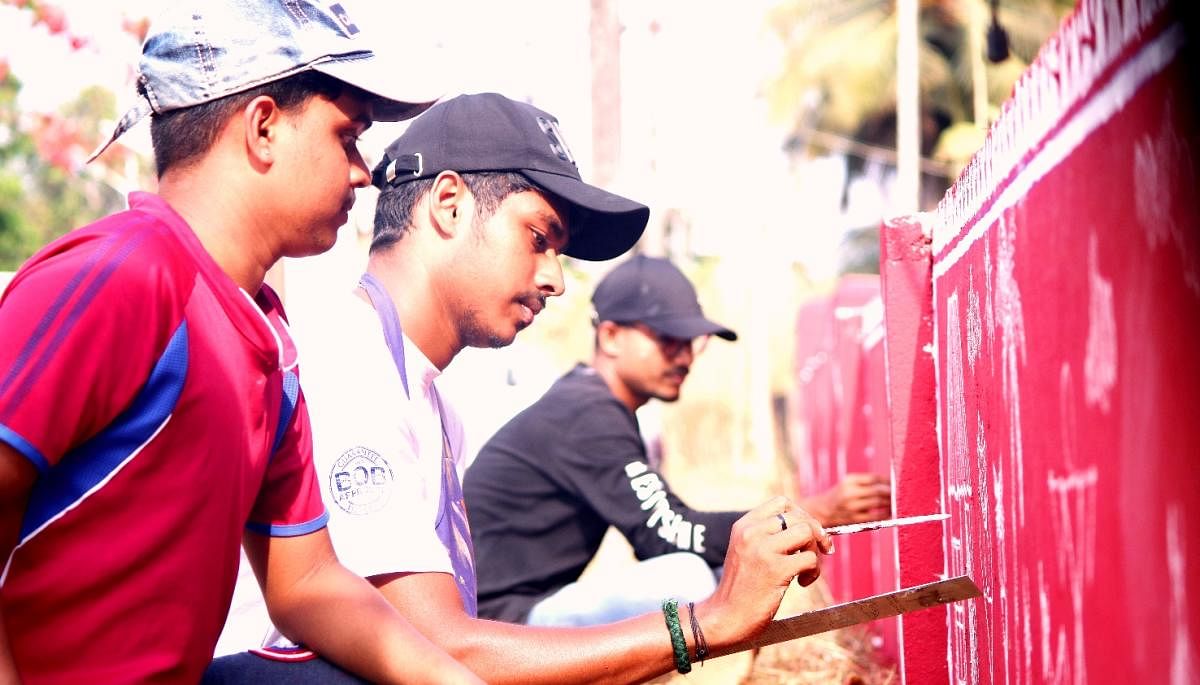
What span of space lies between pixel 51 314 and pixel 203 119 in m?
0.51

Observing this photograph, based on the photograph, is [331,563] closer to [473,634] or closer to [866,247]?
[473,634]

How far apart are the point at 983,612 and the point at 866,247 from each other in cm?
3237

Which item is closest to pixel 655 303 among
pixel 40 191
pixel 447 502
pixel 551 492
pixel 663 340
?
pixel 663 340

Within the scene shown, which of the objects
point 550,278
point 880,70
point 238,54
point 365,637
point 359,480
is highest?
point 880,70

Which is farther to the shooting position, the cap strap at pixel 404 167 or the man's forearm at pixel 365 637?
the cap strap at pixel 404 167

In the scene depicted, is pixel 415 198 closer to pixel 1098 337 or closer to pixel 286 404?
pixel 286 404

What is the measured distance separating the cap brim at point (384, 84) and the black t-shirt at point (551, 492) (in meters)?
1.90

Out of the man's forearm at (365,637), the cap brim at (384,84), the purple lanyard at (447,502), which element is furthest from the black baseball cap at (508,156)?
the man's forearm at (365,637)

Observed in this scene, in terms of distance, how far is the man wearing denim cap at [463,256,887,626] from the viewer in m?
3.82

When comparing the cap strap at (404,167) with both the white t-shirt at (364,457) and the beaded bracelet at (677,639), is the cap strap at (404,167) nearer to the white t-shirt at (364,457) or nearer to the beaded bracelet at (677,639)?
the white t-shirt at (364,457)

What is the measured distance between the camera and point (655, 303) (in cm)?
482

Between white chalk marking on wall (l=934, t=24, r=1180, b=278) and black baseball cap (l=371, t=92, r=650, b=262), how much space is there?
817 millimetres

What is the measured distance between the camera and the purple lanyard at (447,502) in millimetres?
2688

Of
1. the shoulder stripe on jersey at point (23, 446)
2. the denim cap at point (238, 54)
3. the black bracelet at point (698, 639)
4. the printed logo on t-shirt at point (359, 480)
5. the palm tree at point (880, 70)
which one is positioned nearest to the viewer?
the shoulder stripe on jersey at point (23, 446)
